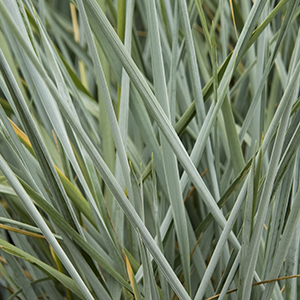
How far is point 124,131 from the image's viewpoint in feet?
1.03

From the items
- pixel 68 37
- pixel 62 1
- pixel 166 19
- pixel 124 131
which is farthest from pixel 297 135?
pixel 62 1

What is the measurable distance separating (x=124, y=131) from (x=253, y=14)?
15cm

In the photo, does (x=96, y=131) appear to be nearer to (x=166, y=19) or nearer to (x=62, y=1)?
(x=166, y=19)

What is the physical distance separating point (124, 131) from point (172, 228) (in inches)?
4.4

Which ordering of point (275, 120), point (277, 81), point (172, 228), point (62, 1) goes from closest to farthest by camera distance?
point (275, 120) → point (172, 228) → point (277, 81) → point (62, 1)

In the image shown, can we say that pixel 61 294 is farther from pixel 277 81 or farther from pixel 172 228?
pixel 277 81

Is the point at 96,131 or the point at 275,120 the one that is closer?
the point at 275,120

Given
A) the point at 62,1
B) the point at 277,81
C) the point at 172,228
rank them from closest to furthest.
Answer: the point at 172,228, the point at 277,81, the point at 62,1

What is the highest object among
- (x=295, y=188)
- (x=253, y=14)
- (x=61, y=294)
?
(x=253, y=14)

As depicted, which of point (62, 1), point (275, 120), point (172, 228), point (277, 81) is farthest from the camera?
point (62, 1)

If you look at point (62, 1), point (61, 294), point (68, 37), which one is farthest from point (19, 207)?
point (62, 1)

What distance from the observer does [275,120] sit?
0.71 feet

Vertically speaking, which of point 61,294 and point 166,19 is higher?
point 166,19

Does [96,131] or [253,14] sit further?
[96,131]
